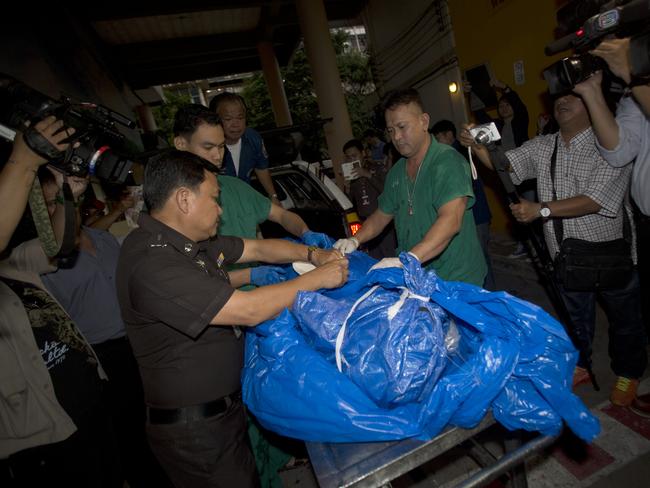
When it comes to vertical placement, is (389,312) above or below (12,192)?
below

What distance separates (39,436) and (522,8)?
7.09 meters

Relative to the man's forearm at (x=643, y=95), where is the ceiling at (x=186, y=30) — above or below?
above

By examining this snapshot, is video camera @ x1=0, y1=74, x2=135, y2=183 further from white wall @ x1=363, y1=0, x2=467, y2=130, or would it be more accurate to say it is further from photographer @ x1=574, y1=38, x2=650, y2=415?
white wall @ x1=363, y1=0, x2=467, y2=130

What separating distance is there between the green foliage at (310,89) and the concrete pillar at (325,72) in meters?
5.23

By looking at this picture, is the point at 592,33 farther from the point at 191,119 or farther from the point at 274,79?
the point at 274,79

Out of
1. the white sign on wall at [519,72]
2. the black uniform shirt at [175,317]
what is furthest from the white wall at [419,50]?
the black uniform shirt at [175,317]

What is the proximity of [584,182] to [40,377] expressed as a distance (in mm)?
3417

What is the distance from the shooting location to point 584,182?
8.15ft

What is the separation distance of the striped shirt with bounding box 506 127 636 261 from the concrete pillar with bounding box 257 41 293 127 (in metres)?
13.0

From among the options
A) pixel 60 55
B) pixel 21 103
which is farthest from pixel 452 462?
pixel 60 55

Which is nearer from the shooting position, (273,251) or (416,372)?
(416,372)

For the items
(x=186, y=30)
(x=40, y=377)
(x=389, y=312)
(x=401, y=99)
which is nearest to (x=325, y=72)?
(x=186, y=30)

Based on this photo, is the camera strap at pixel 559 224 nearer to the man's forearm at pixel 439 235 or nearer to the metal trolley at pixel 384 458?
the man's forearm at pixel 439 235

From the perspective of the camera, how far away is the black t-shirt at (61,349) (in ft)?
6.49
